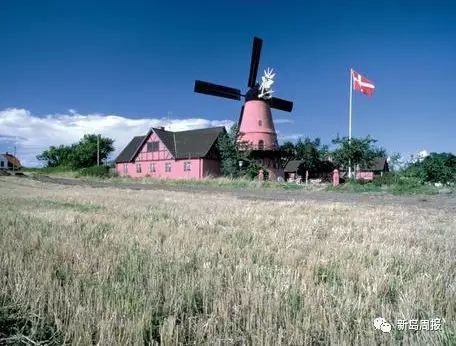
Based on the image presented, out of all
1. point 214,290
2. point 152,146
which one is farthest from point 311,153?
point 214,290

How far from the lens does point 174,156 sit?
4947 centimetres

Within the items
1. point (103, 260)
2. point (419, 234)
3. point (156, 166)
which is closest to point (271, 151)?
point (156, 166)

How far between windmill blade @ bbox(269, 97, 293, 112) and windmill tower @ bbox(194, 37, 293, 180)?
1.94 meters

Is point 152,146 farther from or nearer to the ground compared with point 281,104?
nearer to the ground

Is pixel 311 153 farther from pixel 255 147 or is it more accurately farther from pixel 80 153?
pixel 80 153

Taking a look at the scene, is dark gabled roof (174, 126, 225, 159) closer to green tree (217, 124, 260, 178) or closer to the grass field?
green tree (217, 124, 260, 178)

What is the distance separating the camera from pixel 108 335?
7.26 ft

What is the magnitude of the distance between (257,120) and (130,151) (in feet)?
78.7

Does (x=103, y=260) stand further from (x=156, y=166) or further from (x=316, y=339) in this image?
(x=156, y=166)

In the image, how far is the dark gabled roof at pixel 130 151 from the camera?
56.2 meters

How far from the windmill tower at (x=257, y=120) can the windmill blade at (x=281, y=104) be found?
1941mm

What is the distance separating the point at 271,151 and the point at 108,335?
132ft

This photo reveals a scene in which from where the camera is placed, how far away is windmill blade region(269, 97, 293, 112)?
49.0 meters

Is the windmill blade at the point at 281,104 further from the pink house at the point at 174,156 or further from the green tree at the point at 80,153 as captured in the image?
the green tree at the point at 80,153
